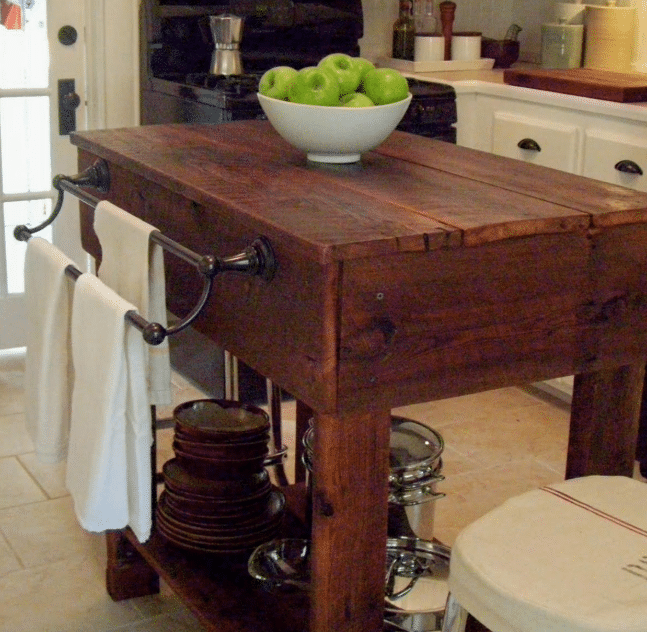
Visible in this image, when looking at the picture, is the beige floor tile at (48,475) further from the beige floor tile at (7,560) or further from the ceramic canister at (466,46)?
the ceramic canister at (466,46)

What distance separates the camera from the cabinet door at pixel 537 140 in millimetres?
3287

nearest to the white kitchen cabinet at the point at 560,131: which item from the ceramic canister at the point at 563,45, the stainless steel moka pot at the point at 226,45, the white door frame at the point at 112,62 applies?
the ceramic canister at the point at 563,45

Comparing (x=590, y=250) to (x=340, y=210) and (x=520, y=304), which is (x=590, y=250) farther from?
(x=340, y=210)

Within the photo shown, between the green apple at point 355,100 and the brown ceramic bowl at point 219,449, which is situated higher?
the green apple at point 355,100

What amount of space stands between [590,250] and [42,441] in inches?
40.7

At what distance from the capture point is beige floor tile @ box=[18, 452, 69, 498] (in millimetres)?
2863

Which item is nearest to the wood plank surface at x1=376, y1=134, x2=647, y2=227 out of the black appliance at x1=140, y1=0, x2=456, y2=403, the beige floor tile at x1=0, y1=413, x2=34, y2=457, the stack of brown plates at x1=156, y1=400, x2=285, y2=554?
the stack of brown plates at x1=156, y1=400, x2=285, y2=554

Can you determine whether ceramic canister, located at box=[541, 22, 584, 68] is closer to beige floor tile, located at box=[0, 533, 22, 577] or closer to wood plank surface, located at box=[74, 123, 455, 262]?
wood plank surface, located at box=[74, 123, 455, 262]

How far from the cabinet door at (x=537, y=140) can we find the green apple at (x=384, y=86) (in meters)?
1.51

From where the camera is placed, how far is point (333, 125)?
1.86 meters

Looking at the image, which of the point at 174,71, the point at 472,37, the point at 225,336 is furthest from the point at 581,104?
the point at 225,336

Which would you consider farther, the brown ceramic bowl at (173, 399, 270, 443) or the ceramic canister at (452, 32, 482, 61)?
the ceramic canister at (452, 32, 482, 61)

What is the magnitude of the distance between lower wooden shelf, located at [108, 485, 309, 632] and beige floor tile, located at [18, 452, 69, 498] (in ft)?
2.07

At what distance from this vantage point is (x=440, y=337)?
1.48 meters
